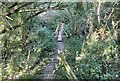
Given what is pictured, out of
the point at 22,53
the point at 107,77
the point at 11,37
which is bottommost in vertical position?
the point at 107,77

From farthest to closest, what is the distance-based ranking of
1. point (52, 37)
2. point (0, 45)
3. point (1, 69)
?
1. point (52, 37)
2. point (0, 45)
3. point (1, 69)

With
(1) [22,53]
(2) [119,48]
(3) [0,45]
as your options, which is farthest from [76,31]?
(3) [0,45]

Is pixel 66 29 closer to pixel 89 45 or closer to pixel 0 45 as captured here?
pixel 89 45

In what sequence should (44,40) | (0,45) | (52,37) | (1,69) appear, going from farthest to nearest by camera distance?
(52,37) < (44,40) < (0,45) < (1,69)

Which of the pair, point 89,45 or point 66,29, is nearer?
point 89,45

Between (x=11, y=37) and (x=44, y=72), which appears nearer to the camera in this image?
A: (x=44, y=72)

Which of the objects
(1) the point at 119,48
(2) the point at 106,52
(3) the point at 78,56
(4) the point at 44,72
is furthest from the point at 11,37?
(1) the point at 119,48

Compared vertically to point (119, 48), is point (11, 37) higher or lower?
higher

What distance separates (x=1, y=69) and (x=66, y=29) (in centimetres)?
411

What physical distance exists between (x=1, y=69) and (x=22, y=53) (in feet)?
3.50

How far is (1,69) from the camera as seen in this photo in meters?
4.46

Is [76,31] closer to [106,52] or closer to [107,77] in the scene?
[106,52]

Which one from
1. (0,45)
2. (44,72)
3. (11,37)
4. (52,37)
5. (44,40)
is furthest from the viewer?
(52,37)

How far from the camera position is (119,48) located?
5.77 metres
